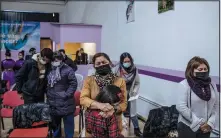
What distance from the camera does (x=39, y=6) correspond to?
1169 cm

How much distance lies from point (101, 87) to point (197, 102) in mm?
863

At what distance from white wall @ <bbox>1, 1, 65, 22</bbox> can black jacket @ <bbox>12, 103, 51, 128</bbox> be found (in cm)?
936

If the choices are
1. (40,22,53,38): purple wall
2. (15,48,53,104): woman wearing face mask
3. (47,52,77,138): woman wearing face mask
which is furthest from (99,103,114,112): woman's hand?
(40,22,53,38): purple wall

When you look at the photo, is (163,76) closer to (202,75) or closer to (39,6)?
(202,75)

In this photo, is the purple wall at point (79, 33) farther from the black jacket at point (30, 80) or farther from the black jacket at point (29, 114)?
the black jacket at point (29, 114)

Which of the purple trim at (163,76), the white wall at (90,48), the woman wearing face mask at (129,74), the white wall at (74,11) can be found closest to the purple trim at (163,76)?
the purple trim at (163,76)

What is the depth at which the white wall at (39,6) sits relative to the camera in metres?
11.4

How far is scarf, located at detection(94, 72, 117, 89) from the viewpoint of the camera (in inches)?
82.7

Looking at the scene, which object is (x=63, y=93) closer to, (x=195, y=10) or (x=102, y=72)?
(x=102, y=72)

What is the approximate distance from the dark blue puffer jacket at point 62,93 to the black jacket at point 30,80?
0.71 ft

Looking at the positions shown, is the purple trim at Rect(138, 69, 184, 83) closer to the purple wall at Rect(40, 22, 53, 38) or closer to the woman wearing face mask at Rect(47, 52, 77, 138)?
the woman wearing face mask at Rect(47, 52, 77, 138)

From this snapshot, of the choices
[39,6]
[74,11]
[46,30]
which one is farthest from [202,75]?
[39,6]

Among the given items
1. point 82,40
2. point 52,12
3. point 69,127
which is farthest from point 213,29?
point 52,12

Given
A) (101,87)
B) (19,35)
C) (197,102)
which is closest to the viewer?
Result: (101,87)
